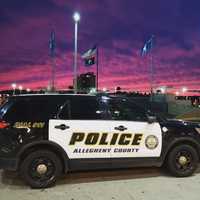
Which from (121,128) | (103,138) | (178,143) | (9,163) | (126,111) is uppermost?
(126,111)

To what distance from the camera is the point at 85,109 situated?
18.4ft

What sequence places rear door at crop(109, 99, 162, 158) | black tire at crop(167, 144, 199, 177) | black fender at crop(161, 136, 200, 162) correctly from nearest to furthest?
rear door at crop(109, 99, 162, 158) → black fender at crop(161, 136, 200, 162) → black tire at crop(167, 144, 199, 177)

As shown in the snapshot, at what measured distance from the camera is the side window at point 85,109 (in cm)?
550

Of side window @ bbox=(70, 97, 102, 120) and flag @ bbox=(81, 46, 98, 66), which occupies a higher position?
flag @ bbox=(81, 46, 98, 66)

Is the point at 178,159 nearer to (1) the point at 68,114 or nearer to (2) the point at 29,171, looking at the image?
(1) the point at 68,114

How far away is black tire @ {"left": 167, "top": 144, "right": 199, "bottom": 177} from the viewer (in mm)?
5938

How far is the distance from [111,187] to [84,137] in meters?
1.03

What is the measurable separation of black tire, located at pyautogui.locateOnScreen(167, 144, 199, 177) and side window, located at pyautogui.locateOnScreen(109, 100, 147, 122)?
0.98 m

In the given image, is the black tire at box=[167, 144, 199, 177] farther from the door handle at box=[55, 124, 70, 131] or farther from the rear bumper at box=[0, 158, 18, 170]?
the rear bumper at box=[0, 158, 18, 170]

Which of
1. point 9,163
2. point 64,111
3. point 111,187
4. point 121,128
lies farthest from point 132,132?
point 9,163

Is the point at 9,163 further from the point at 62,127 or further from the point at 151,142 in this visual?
the point at 151,142

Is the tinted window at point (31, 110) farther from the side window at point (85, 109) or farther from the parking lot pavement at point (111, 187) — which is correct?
the parking lot pavement at point (111, 187)

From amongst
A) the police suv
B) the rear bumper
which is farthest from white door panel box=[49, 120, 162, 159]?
the rear bumper

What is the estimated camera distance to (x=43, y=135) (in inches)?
205
